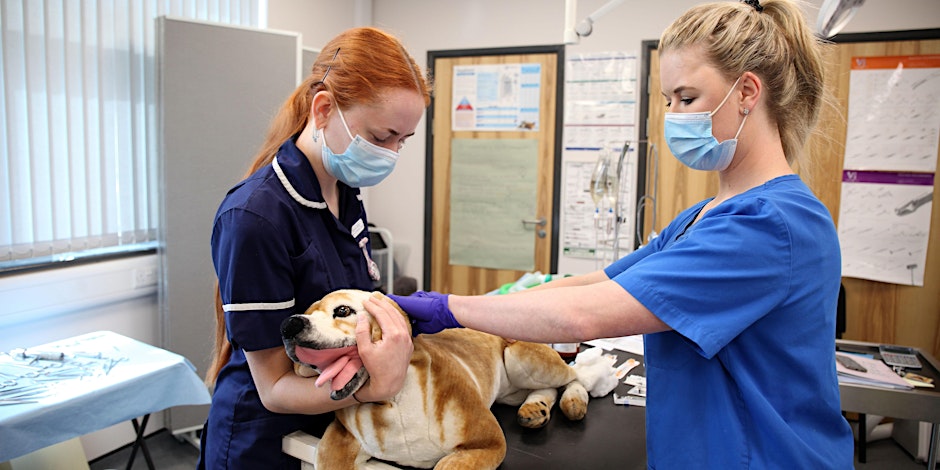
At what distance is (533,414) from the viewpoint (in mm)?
1266

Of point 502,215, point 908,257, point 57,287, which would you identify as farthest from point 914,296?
point 57,287

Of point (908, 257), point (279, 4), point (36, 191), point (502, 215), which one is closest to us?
point (36, 191)

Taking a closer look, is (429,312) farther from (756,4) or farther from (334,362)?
(756,4)

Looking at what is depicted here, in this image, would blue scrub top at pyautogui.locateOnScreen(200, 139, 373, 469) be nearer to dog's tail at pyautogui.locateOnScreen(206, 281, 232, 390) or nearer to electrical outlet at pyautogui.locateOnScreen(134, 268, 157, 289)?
dog's tail at pyautogui.locateOnScreen(206, 281, 232, 390)

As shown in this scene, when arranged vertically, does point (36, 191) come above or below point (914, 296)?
above

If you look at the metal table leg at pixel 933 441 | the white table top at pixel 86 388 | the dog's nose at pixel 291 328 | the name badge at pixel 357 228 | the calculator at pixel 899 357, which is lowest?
the metal table leg at pixel 933 441

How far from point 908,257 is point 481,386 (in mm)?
3309

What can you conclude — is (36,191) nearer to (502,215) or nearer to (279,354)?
(279,354)

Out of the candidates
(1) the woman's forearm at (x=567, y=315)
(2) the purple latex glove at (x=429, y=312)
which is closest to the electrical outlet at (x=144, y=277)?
(2) the purple latex glove at (x=429, y=312)

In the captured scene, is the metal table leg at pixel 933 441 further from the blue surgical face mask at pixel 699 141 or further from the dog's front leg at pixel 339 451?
the dog's front leg at pixel 339 451

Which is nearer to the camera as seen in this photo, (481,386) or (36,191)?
(481,386)

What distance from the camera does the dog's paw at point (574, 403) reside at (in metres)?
1.32

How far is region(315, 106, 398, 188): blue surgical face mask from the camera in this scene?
1150 millimetres

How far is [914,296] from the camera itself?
3406 mm
